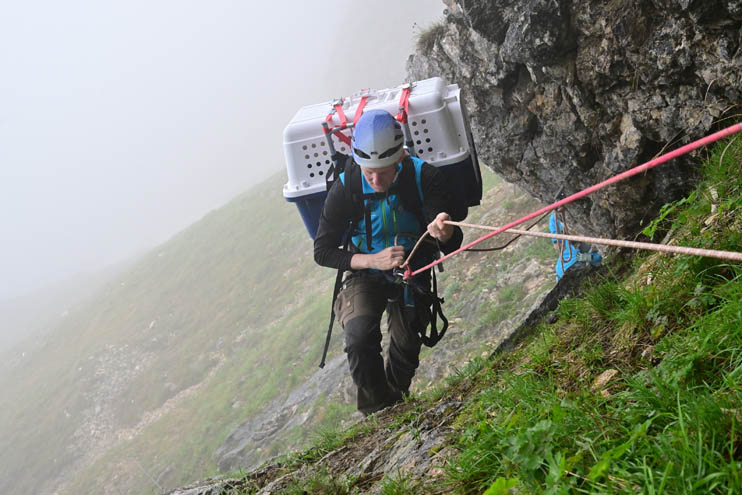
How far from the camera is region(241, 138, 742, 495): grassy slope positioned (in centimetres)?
171

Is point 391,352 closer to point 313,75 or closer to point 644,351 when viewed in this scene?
point 644,351

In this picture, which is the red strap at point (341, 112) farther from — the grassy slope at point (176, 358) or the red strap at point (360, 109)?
the grassy slope at point (176, 358)

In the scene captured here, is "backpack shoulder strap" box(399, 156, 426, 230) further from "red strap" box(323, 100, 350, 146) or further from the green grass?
the green grass

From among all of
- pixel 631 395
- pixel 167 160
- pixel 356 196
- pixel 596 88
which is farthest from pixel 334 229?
pixel 167 160

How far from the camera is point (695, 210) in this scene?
3.40 metres

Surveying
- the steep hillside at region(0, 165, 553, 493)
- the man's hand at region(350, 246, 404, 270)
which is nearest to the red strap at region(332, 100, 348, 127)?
the man's hand at region(350, 246, 404, 270)

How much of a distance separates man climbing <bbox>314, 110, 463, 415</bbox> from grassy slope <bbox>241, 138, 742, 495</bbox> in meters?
1.69

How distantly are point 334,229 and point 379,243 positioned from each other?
1.64 feet

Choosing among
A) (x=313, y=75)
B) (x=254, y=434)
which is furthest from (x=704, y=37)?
(x=313, y=75)

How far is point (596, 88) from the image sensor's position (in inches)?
217

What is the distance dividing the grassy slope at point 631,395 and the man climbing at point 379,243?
1692 mm

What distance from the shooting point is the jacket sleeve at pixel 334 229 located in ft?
16.8

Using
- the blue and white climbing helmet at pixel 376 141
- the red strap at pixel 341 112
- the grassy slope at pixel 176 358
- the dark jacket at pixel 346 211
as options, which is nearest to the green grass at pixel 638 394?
the dark jacket at pixel 346 211

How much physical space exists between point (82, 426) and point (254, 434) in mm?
22809
